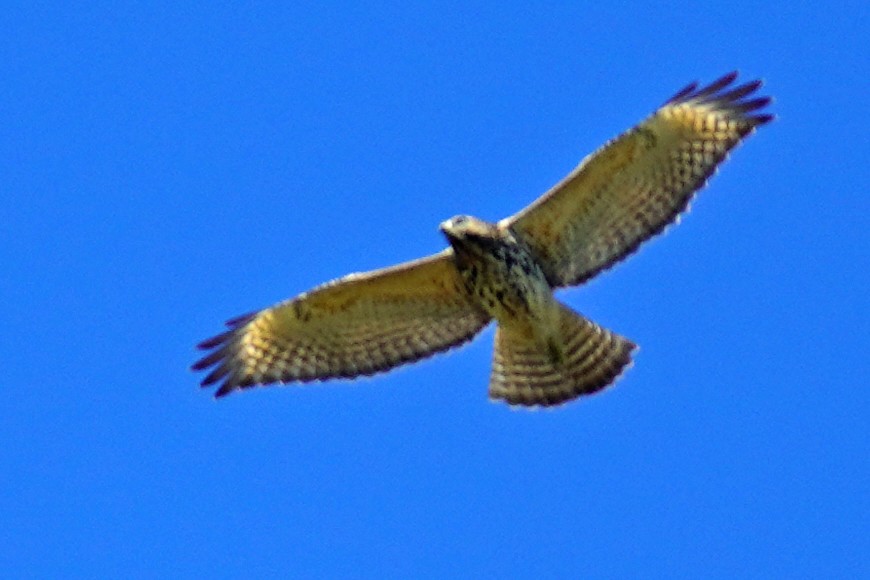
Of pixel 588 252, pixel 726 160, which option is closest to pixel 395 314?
pixel 588 252

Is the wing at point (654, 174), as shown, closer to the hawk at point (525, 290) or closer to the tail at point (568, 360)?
the hawk at point (525, 290)

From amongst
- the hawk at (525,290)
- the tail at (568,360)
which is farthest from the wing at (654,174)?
the tail at (568,360)

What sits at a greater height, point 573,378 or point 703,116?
point 703,116

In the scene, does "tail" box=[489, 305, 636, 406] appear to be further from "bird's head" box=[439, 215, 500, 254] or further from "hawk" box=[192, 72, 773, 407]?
"bird's head" box=[439, 215, 500, 254]

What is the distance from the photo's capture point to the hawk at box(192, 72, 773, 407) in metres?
16.4

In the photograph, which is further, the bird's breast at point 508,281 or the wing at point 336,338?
the wing at point 336,338

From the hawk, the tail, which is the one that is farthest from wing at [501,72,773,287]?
the tail

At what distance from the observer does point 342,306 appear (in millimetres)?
16875

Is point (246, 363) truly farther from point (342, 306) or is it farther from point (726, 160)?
point (726, 160)

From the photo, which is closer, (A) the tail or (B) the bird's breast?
(B) the bird's breast

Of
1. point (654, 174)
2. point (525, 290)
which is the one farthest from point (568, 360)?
point (654, 174)

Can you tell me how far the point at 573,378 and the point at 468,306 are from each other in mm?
918

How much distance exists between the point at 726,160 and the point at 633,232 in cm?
82

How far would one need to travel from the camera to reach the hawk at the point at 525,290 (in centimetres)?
1641
